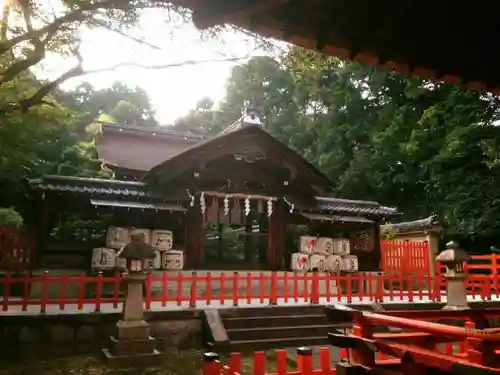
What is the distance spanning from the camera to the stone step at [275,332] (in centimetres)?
1024

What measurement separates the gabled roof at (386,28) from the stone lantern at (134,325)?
20.7 feet

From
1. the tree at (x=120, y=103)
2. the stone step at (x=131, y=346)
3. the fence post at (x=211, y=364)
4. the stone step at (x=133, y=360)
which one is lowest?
the stone step at (x=133, y=360)

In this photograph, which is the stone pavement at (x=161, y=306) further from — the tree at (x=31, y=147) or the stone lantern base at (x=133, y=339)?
the tree at (x=31, y=147)

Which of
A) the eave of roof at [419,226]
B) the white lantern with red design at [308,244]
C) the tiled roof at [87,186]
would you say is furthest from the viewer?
the eave of roof at [419,226]

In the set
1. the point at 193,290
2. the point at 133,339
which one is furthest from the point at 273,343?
the point at 133,339

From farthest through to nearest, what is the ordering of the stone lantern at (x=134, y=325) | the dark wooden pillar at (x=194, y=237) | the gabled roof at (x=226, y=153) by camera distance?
the dark wooden pillar at (x=194, y=237)
the gabled roof at (x=226, y=153)
the stone lantern at (x=134, y=325)

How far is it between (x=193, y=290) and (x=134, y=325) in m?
2.05

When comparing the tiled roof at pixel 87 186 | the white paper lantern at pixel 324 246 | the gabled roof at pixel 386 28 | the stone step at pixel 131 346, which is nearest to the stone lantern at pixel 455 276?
the white paper lantern at pixel 324 246

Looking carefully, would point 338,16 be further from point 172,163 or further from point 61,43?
point 172,163

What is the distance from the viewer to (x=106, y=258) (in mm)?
12727

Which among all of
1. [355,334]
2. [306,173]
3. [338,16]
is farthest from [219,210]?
[338,16]

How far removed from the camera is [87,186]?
1317 centimetres

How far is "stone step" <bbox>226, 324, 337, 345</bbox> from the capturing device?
33.6 ft

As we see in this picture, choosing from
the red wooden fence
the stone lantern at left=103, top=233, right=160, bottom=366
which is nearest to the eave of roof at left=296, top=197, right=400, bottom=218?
the stone lantern at left=103, top=233, right=160, bottom=366
